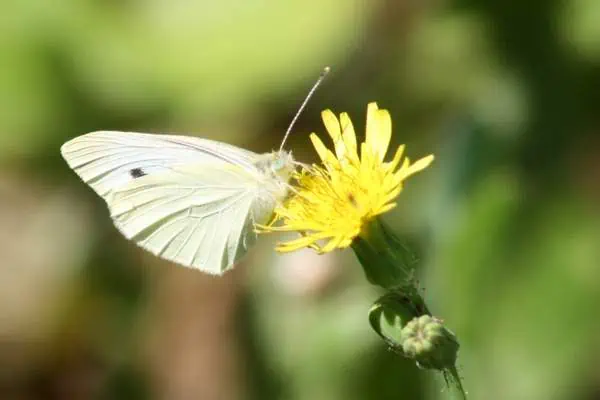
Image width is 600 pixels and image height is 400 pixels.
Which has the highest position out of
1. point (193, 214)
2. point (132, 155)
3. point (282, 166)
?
point (282, 166)

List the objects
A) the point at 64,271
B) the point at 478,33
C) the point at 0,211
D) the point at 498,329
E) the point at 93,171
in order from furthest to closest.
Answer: the point at 0,211, the point at 64,271, the point at 478,33, the point at 498,329, the point at 93,171

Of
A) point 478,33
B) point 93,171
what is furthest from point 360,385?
point 478,33

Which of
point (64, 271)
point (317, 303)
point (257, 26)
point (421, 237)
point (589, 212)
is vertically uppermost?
point (257, 26)

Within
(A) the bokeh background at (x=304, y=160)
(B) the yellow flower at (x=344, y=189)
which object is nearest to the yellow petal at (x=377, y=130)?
(B) the yellow flower at (x=344, y=189)

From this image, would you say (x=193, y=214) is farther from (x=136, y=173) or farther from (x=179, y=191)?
(x=136, y=173)

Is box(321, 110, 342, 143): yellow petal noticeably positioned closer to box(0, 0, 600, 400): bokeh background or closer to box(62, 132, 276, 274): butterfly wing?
box(62, 132, 276, 274): butterfly wing

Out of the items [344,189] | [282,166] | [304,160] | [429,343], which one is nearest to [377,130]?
[344,189]

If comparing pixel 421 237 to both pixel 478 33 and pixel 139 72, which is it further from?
pixel 139 72
